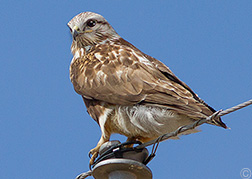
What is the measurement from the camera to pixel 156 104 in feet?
18.3

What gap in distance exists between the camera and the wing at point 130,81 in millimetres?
5574

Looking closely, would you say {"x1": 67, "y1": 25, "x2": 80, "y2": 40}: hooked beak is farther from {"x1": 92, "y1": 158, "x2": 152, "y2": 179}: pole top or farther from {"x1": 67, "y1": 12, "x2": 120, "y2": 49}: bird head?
{"x1": 92, "y1": 158, "x2": 152, "y2": 179}: pole top

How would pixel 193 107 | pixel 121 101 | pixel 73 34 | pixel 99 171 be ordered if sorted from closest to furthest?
1. pixel 99 171
2. pixel 193 107
3. pixel 121 101
4. pixel 73 34

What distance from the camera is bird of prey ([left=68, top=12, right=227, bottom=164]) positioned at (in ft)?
18.1

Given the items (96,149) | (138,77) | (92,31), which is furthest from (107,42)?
(96,149)

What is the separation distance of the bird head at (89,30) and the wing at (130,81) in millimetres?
343

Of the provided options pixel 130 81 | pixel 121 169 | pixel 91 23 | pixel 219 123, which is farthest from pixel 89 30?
pixel 121 169

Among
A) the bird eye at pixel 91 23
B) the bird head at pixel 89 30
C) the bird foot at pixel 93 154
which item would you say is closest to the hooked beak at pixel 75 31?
the bird head at pixel 89 30

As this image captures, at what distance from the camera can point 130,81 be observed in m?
6.09

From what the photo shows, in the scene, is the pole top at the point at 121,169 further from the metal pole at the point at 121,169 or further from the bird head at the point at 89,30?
the bird head at the point at 89,30

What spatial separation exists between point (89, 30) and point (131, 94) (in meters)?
1.92

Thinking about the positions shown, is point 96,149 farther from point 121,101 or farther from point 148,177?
point 148,177

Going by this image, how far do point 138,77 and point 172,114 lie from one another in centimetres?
81

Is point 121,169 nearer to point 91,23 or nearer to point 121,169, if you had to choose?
point 121,169
